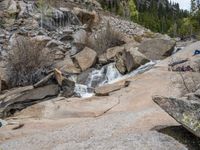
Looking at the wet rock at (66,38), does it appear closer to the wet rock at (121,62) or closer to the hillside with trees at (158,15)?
the wet rock at (121,62)

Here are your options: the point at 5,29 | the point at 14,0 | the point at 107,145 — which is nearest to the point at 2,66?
the point at 5,29

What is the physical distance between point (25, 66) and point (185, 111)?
1504cm

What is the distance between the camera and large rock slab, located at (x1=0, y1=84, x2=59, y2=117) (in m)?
18.0

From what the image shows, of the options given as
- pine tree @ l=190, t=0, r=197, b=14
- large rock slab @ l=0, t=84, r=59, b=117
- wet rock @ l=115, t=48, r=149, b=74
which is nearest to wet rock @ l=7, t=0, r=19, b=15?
wet rock @ l=115, t=48, r=149, b=74

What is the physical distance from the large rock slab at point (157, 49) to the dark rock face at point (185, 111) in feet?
49.3

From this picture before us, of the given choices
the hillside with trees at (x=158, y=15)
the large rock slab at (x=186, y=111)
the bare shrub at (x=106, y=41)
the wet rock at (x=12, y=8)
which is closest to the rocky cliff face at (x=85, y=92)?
the bare shrub at (x=106, y=41)

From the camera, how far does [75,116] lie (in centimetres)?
1459

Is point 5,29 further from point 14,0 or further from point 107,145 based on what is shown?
point 107,145

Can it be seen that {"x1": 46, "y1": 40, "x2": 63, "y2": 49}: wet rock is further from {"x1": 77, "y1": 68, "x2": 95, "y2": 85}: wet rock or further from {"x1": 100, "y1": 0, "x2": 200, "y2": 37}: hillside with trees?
{"x1": 100, "y1": 0, "x2": 200, "y2": 37}: hillside with trees

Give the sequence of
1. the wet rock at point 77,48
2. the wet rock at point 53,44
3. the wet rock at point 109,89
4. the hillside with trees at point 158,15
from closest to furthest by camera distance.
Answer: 1. the wet rock at point 109,89
2. the wet rock at point 77,48
3. the wet rock at point 53,44
4. the hillside with trees at point 158,15

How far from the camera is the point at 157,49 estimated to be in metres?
24.9

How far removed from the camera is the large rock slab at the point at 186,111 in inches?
349

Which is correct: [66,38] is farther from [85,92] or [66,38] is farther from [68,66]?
[85,92]

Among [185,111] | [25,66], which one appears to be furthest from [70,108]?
[25,66]
